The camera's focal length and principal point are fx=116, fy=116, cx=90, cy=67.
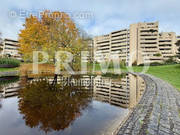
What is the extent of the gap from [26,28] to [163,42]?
53.9 meters

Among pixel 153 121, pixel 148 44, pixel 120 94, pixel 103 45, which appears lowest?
pixel 120 94

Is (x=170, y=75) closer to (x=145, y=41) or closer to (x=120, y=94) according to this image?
(x=120, y=94)

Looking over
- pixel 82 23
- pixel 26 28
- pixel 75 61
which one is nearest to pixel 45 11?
pixel 26 28

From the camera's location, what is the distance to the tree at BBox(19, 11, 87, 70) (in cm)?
1452

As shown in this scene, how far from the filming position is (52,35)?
16000mm

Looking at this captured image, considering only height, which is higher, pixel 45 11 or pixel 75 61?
pixel 45 11

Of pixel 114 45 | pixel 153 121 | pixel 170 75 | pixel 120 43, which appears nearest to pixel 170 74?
pixel 170 75

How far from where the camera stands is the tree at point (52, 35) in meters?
14.5

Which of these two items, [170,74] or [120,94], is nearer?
[120,94]

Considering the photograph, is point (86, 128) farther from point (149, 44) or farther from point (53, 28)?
point (149, 44)

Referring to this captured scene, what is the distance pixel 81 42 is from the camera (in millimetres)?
15375

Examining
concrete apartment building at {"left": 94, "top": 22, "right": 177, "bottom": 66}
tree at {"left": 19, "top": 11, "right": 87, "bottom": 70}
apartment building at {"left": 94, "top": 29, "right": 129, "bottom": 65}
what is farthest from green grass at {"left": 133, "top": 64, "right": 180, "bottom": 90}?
apartment building at {"left": 94, "top": 29, "right": 129, "bottom": 65}

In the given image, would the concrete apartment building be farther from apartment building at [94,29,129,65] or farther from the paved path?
the paved path

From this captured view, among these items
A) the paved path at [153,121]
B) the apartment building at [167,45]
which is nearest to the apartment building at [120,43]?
the apartment building at [167,45]
